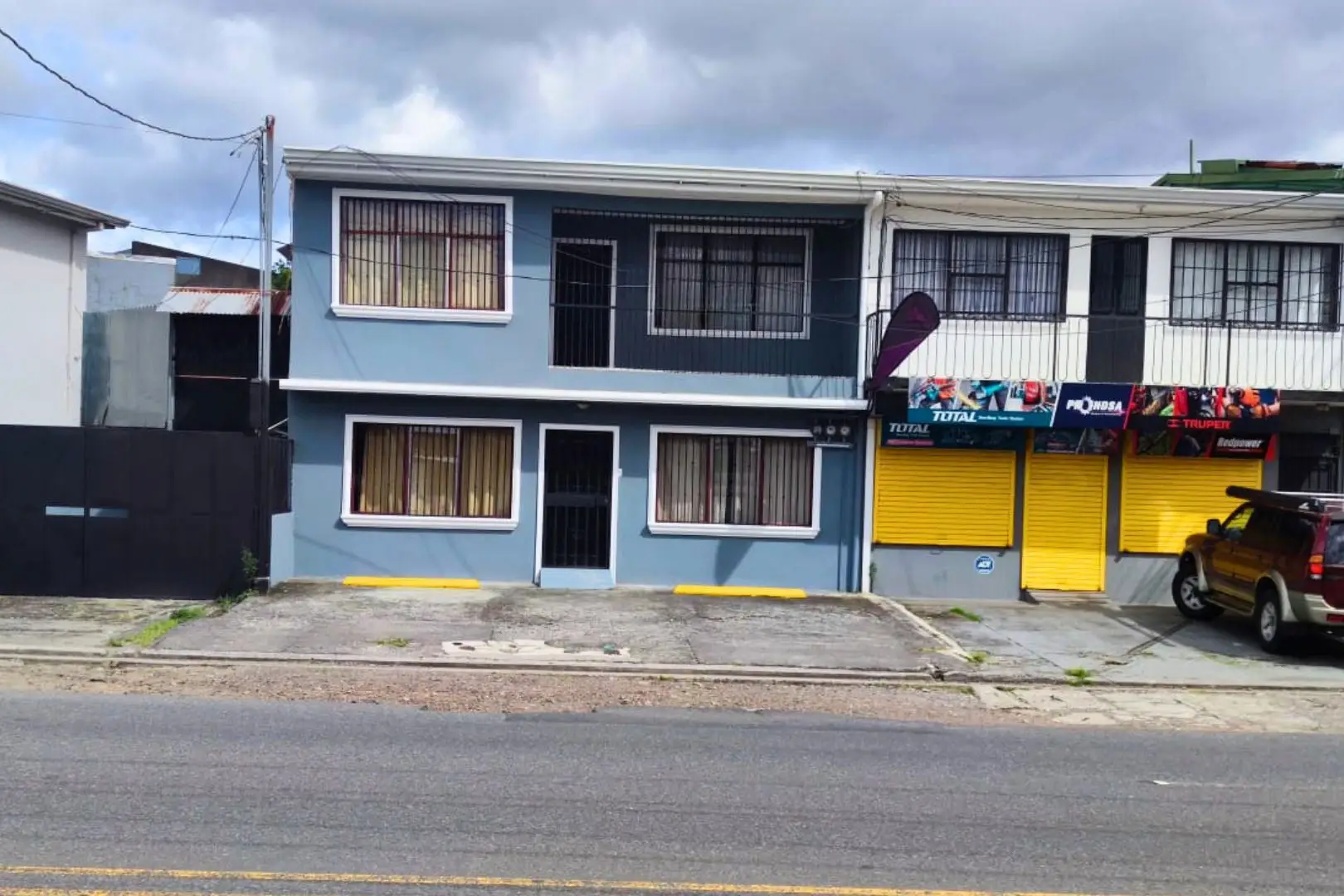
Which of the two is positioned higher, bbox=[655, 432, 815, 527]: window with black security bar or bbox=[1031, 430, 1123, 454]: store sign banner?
bbox=[1031, 430, 1123, 454]: store sign banner

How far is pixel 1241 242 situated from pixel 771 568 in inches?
321

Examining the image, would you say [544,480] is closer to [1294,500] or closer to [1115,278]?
[1115,278]

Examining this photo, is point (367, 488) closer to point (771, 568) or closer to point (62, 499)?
point (62, 499)

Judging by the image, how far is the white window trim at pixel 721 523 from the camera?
1623 cm

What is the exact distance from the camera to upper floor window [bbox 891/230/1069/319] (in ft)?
54.1

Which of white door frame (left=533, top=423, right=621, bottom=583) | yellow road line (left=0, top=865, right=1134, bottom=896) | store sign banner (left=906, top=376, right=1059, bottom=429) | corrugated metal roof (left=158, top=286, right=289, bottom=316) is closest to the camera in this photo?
yellow road line (left=0, top=865, right=1134, bottom=896)

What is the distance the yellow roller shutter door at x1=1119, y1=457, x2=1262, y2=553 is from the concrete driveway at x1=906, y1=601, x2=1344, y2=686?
3.64 feet

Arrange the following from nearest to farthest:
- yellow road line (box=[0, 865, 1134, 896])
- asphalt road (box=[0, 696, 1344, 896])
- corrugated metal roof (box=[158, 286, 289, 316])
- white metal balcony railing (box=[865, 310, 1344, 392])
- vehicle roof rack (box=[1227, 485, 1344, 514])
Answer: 1. yellow road line (box=[0, 865, 1134, 896])
2. asphalt road (box=[0, 696, 1344, 896])
3. vehicle roof rack (box=[1227, 485, 1344, 514])
4. white metal balcony railing (box=[865, 310, 1344, 392])
5. corrugated metal roof (box=[158, 286, 289, 316])

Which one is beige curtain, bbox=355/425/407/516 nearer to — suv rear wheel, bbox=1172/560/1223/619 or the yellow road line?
suv rear wheel, bbox=1172/560/1223/619

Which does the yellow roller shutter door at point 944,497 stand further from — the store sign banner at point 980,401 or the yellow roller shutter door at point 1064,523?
the store sign banner at point 980,401

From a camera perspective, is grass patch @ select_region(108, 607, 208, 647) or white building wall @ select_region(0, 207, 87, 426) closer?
grass patch @ select_region(108, 607, 208, 647)

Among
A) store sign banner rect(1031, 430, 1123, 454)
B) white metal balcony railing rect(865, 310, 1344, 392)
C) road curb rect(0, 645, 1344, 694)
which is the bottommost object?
road curb rect(0, 645, 1344, 694)

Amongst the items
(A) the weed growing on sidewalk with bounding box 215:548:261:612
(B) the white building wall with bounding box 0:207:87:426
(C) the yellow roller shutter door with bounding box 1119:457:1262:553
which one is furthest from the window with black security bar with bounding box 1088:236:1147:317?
(B) the white building wall with bounding box 0:207:87:426

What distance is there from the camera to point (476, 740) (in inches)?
324
